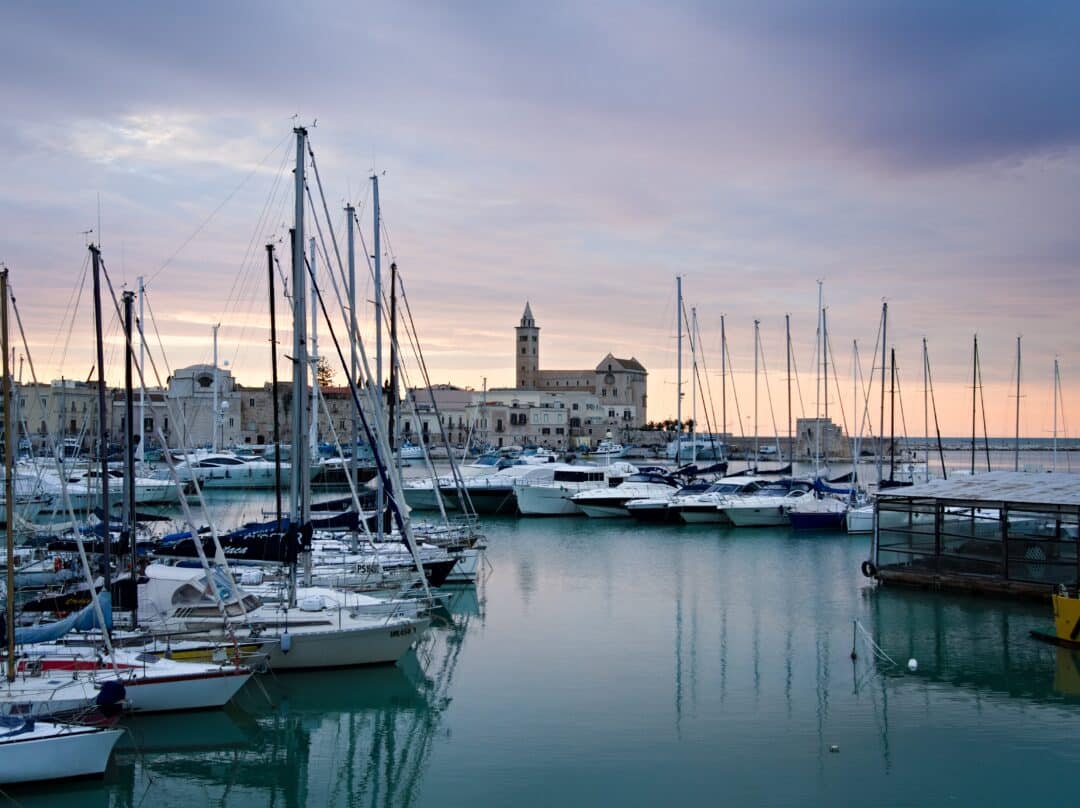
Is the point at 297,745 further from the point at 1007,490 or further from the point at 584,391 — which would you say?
the point at 584,391

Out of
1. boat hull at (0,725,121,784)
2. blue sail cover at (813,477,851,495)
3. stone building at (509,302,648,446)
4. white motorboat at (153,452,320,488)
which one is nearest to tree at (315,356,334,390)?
stone building at (509,302,648,446)

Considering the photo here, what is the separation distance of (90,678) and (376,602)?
674cm

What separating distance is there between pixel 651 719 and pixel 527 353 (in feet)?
542

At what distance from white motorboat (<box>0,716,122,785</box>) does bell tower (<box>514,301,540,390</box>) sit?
167 metres

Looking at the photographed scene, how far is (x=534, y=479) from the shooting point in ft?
185

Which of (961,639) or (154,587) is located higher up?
(154,587)

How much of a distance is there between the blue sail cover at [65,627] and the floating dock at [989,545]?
831 inches

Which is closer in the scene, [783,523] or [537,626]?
[537,626]

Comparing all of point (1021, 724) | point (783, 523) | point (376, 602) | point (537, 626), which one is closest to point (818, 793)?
point (1021, 724)

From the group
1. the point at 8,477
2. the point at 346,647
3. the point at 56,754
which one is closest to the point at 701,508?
the point at 346,647

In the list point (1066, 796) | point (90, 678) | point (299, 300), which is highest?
point (299, 300)

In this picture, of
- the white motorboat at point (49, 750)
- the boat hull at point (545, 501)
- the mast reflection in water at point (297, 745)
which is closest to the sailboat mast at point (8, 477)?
the white motorboat at point (49, 750)

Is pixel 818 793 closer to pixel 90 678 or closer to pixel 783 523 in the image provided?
pixel 90 678

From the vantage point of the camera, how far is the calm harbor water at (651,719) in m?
15.3
